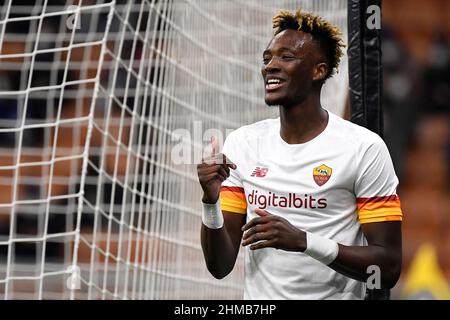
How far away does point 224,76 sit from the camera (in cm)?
488

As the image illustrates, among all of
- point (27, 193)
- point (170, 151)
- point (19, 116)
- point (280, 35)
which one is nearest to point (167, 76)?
point (170, 151)

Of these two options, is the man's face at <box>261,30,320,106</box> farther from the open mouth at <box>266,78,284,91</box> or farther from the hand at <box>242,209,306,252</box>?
the hand at <box>242,209,306,252</box>

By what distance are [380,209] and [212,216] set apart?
48 cm

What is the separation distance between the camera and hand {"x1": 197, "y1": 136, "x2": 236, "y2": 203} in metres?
2.68

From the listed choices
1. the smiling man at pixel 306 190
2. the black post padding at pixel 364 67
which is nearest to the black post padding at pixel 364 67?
the black post padding at pixel 364 67

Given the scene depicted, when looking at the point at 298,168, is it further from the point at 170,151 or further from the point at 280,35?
the point at 170,151

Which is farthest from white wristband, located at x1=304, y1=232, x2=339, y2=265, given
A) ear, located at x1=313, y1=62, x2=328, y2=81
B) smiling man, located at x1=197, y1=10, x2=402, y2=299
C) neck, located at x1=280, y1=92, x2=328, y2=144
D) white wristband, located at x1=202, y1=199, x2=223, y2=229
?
ear, located at x1=313, y1=62, x2=328, y2=81

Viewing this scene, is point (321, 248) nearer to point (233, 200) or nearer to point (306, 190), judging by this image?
point (306, 190)

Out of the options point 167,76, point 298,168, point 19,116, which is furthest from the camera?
point 19,116

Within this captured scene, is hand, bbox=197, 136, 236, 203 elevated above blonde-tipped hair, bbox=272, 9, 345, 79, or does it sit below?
below

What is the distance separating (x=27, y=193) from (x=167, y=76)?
4924mm

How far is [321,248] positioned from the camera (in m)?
2.68

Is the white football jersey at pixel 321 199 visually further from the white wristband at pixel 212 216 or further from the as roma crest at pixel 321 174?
the white wristband at pixel 212 216

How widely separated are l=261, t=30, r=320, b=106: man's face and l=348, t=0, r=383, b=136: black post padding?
38cm
